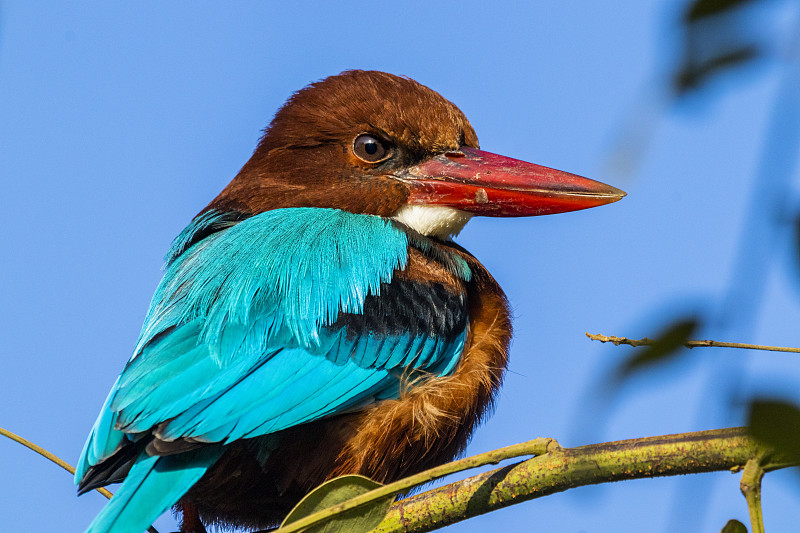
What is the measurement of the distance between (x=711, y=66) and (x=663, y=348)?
26 cm

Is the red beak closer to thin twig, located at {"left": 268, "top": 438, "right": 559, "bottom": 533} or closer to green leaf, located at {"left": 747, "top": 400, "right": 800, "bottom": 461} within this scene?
thin twig, located at {"left": 268, "top": 438, "right": 559, "bottom": 533}

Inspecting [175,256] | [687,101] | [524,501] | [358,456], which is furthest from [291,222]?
[687,101]

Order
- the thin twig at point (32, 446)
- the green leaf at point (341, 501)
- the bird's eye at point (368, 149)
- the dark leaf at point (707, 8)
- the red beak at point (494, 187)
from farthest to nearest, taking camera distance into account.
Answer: the bird's eye at point (368, 149) → the red beak at point (494, 187) → the thin twig at point (32, 446) → the green leaf at point (341, 501) → the dark leaf at point (707, 8)

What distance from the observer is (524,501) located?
1.83 m

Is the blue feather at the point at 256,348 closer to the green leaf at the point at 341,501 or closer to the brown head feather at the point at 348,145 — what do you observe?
the brown head feather at the point at 348,145

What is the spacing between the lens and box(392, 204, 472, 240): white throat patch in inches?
148

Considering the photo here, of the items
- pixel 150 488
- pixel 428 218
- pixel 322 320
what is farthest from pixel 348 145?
pixel 150 488

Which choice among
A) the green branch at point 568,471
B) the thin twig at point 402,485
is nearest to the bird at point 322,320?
the green branch at point 568,471

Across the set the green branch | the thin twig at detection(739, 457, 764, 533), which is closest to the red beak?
the green branch

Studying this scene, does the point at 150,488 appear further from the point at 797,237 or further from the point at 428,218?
the point at 797,237

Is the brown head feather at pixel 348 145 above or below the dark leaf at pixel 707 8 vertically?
above

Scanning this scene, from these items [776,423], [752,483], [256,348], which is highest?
[256,348]

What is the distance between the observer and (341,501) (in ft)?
5.66

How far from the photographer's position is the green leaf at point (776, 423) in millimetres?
698
